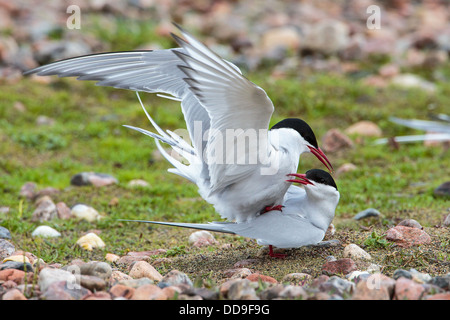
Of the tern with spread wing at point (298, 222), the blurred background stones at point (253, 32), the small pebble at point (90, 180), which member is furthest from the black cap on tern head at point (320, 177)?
the blurred background stones at point (253, 32)

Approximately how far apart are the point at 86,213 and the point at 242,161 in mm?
1807

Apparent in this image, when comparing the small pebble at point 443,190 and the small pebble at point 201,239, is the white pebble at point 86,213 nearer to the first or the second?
the small pebble at point 201,239

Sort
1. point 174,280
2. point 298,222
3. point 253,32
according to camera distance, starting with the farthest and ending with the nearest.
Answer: point 253,32 < point 298,222 < point 174,280

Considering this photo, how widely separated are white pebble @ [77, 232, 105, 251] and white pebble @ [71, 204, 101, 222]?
0.46 m

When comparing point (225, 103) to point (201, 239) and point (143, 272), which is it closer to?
point (143, 272)

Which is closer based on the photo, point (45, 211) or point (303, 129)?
point (303, 129)

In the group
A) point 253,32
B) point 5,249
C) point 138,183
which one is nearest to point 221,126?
point 5,249

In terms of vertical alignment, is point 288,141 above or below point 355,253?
above

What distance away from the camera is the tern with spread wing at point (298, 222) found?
322 centimetres

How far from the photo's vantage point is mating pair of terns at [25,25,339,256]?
9.78ft

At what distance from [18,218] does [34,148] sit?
172 centimetres

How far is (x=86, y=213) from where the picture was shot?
4508 mm

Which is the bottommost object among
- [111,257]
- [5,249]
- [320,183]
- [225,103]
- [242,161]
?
[111,257]

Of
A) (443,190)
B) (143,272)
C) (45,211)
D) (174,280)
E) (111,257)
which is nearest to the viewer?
(174,280)
